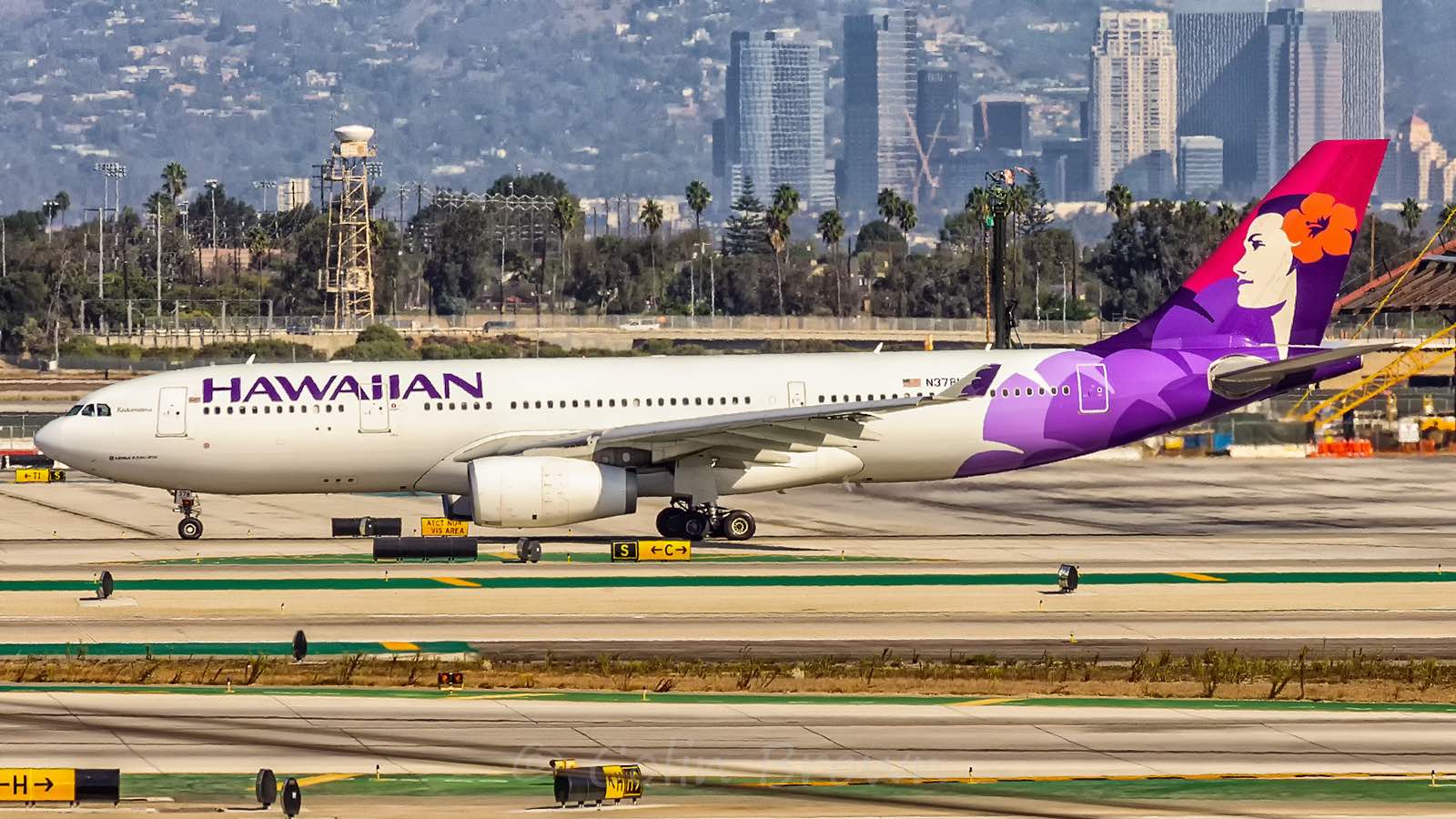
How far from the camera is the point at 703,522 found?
4388cm

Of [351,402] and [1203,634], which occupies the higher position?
[351,402]

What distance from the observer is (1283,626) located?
32688 millimetres

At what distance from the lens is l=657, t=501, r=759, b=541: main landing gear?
43906 mm

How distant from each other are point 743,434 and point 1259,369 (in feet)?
36.6

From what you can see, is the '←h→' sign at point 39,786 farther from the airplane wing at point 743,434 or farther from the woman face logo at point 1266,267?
the woman face logo at point 1266,267

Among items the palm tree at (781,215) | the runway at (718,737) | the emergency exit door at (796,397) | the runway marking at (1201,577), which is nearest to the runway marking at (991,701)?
the runway at (718,737)

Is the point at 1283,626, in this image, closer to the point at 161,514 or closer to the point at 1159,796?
the point at 1159,796

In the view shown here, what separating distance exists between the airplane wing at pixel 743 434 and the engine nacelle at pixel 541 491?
115 cm

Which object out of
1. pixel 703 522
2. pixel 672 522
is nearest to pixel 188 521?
pixel 672 522

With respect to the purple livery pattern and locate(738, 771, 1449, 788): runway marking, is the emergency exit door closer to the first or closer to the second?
the purple livery pattern

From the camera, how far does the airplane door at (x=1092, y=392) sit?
44.4m

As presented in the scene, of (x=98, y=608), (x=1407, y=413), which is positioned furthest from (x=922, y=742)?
(x=1407, y=413)

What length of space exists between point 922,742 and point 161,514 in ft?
107

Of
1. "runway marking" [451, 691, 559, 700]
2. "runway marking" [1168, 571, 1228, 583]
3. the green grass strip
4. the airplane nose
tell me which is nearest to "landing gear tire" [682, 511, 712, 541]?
"runway marking" [1168, 571, 1228, 583]
